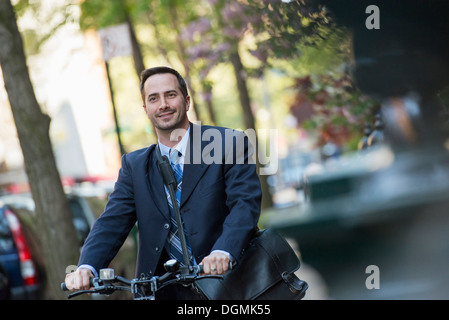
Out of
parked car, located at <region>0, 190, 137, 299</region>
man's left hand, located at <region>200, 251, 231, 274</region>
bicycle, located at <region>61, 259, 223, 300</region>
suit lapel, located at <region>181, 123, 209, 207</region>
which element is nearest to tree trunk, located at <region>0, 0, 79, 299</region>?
parked car, located at <region>0, 190, 137, 299</region>

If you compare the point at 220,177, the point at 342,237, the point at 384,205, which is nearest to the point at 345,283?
the point at 342,237

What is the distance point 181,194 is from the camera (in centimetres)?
340

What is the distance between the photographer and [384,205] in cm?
432

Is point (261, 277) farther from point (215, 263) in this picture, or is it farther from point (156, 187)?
point (156, 187)

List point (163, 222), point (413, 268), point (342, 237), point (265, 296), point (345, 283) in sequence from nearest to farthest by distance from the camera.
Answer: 1. point (265, 296)
2. point (163, 222)
3. point (413, 268)
4. point (342, 237)
5. point (345, 283)

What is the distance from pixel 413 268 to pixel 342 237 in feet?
1.76

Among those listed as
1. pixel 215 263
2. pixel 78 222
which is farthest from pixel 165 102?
pixel 78 222

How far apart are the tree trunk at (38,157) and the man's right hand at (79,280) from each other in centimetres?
389

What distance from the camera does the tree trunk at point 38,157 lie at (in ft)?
23.2

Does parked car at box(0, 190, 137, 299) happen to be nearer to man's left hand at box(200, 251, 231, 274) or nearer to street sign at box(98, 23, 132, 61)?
street sign at box(98, 23, 132, 61)

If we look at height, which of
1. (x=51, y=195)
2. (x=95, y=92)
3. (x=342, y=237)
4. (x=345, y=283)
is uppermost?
(x=95, y=92)

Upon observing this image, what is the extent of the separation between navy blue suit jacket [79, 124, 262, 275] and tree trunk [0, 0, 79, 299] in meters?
3.70

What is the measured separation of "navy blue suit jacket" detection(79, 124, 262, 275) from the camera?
10.9ft
